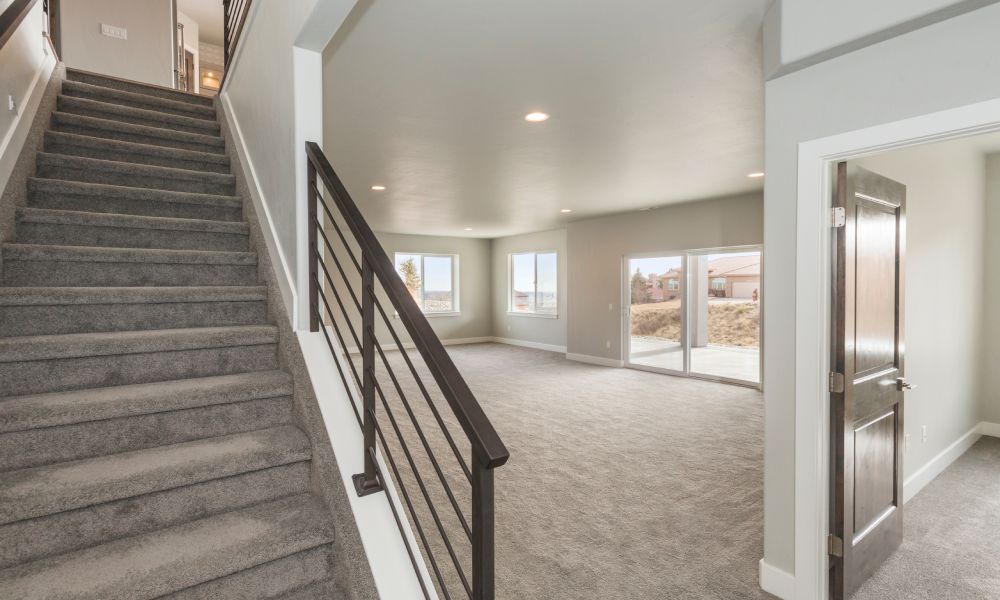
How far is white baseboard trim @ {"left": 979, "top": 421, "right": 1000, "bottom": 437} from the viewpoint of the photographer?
4488 mm

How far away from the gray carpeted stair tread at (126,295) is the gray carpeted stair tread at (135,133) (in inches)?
58.7

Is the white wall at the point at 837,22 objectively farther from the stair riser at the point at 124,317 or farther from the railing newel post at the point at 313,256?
the stair riser at the point at 124,317

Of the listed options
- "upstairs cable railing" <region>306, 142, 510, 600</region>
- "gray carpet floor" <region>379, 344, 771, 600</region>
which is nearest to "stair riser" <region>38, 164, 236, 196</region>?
"upstairs cable railing" <region>306, 142, 510, 600</region>

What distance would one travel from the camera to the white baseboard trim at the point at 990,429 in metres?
4.49

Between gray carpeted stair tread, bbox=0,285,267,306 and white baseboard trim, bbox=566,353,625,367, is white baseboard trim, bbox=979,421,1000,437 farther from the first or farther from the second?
gray carpeted stair tread, bbox=0,285,267,306

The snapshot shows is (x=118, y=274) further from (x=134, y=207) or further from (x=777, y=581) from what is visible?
(x=777, y=581)

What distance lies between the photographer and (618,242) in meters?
7.97

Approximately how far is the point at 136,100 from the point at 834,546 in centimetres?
489

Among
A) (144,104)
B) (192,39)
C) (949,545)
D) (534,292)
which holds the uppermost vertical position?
(192,39)

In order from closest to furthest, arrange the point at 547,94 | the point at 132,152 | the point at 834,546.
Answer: the point at 834,546 < the point at 132,152 < the point at 547,94

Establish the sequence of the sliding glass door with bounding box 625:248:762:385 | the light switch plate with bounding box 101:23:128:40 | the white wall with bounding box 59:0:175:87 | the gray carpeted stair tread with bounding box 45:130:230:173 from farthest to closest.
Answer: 1. the sliding glass door with bounding box 625:248:762:385
2. the light switch plate with bounding box 101:23:128:40
3. the white wall with bounding box 59:0:175:87
4. the gray carpeted stair tread with bounding box 45:130:230:173

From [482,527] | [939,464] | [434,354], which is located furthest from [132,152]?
[939,464]

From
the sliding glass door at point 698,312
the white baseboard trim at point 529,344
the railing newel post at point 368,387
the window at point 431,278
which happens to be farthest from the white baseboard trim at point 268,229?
the white baseboard trim at point 529,344

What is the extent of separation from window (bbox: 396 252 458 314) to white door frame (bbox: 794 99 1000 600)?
8810 millimetres
